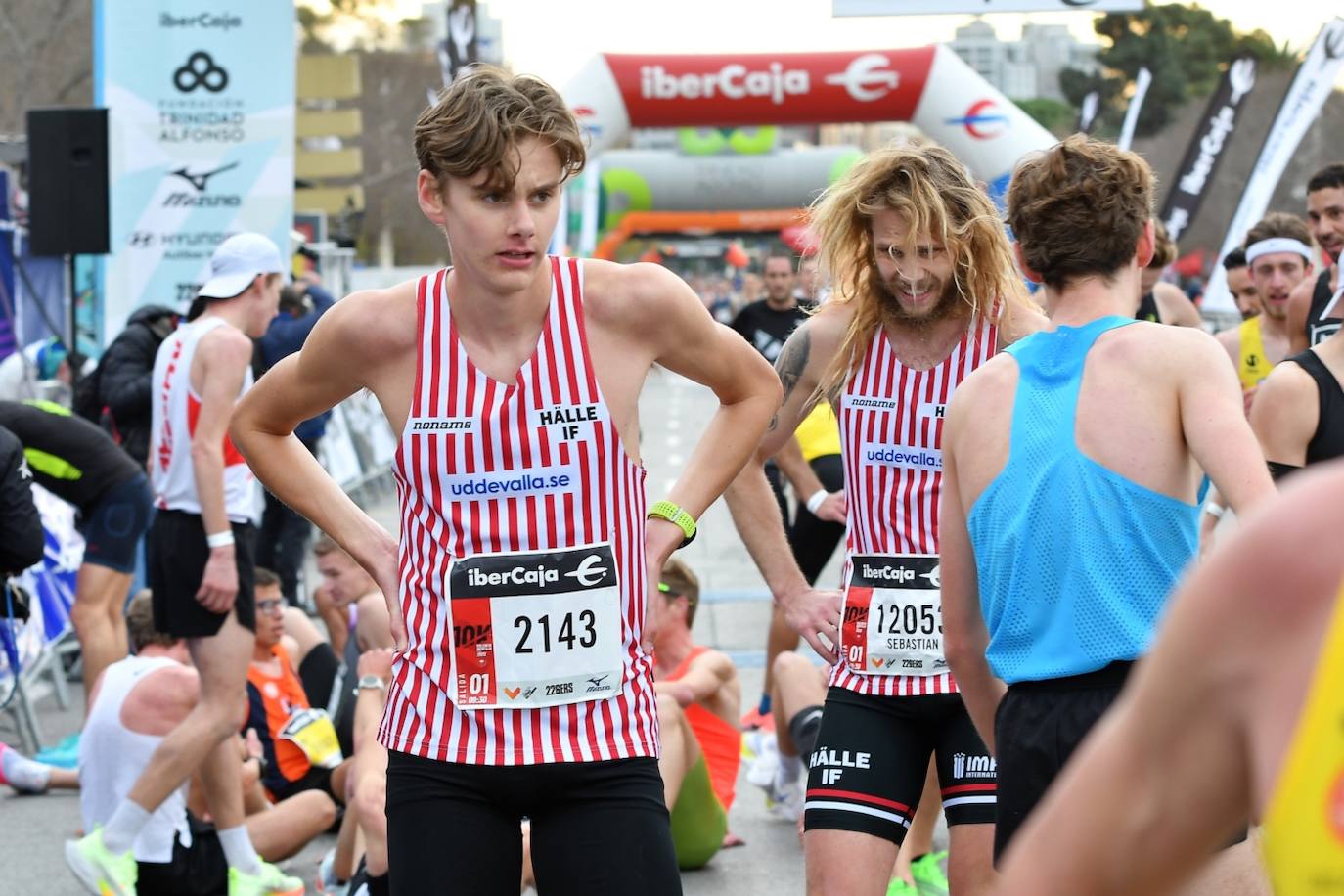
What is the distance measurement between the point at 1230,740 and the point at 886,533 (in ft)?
9.28

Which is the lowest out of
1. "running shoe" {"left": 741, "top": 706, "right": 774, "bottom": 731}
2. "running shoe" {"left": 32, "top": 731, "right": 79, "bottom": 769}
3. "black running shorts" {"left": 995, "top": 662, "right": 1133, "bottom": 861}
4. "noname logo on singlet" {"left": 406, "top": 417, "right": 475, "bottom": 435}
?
"running shoe" {"left": 32, "top": 731, "right": 79, "bottom": 769}

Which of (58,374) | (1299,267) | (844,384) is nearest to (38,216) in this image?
(58,374)

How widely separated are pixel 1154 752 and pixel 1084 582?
1.79m

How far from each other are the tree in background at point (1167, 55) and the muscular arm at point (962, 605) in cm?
5312

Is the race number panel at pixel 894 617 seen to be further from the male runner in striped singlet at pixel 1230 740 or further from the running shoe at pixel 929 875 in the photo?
the male runner in striped singlet at pixel 1230 740

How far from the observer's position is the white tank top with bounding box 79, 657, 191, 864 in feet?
19.3

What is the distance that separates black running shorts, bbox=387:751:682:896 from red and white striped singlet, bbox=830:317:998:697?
1026 millimetres

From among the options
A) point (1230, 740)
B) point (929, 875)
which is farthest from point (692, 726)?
point (1230, 740)

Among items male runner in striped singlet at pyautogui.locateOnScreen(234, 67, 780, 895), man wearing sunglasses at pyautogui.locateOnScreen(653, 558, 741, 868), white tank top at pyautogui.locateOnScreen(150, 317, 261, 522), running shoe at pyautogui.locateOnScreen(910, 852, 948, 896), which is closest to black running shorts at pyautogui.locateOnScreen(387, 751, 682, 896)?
male runner in striped singlet at pyautogui.locateOnScreen(234, 67, 780, 895)

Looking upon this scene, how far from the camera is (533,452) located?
3082 mm

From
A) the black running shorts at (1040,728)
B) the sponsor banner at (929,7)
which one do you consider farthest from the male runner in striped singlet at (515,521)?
the sponsor banner at (929,7)

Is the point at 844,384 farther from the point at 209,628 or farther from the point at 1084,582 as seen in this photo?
the point at 209,628

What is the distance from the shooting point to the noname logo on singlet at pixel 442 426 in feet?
10.2

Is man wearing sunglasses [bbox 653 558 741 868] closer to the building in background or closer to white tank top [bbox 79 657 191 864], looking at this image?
white tank top [bbox 79 657 191 864]
